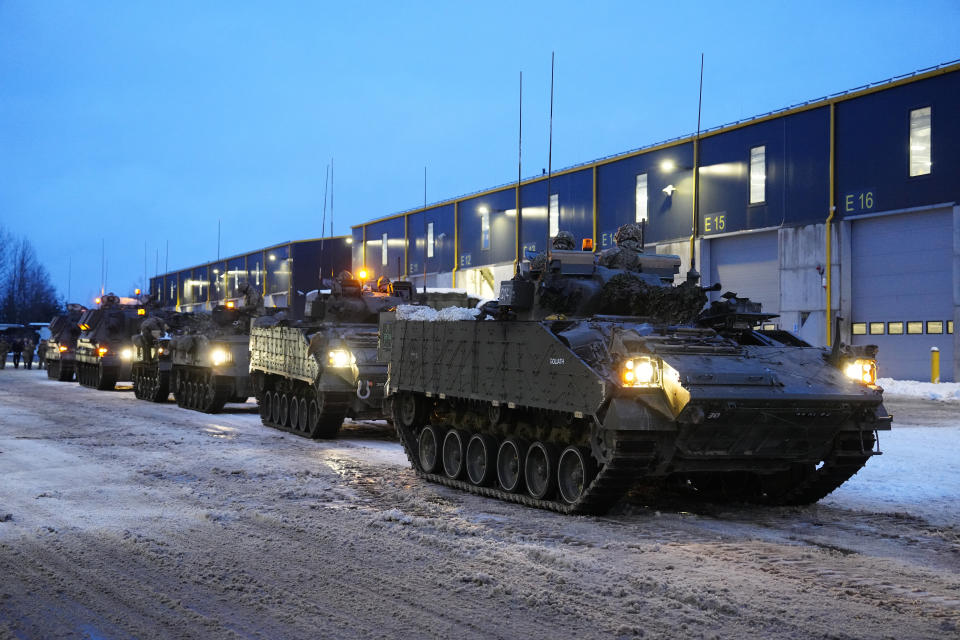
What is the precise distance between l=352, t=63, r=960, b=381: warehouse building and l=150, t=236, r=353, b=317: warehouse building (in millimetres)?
17411

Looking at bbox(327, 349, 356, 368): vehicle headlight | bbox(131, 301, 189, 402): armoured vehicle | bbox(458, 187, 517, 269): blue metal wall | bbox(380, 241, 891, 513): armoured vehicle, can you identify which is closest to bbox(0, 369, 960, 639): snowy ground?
bbox(380, 241, 891, 513): armoured vehicle

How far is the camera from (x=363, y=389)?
53.3 feet

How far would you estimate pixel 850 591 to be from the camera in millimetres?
6453

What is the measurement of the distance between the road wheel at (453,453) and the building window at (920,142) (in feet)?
62.8

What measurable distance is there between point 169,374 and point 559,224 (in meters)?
17.0

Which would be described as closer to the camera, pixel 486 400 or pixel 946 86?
pixel 486 400

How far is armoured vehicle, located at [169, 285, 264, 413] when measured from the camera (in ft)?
73.7

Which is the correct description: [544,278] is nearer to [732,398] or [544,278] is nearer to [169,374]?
[732,398]

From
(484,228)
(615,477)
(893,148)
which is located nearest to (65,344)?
(484,228)

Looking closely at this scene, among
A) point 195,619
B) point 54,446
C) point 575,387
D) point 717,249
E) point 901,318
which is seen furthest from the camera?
point 717,249

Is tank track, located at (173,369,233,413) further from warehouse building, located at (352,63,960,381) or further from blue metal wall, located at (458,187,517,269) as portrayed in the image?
blue metal wall, located at (458,187,517,269)

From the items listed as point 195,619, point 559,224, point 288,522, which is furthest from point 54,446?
point 559,224

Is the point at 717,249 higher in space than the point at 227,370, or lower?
higher

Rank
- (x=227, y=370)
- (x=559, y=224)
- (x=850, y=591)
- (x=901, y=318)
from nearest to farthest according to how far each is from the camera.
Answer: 1. (x=850, y=591)
2. (x=227, y=370)
3. (x=901, y=318)
4. (x=559, y=224)
